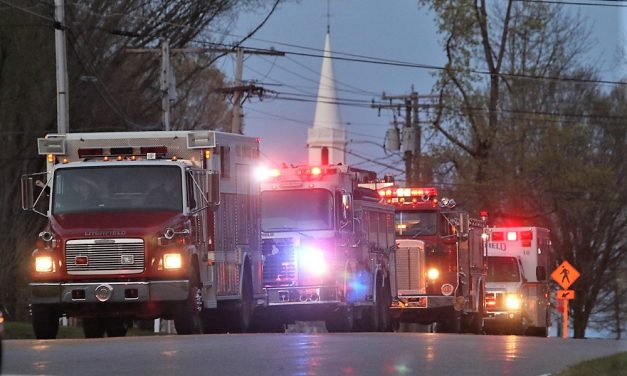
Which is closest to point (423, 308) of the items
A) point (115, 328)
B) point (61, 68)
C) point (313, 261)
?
point (313, 261)

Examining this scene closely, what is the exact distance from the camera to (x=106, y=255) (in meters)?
20.4

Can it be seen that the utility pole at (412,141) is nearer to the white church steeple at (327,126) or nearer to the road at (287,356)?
the road at (287,356)

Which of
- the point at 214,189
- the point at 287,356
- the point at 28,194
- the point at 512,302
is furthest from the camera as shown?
the point at 512,302

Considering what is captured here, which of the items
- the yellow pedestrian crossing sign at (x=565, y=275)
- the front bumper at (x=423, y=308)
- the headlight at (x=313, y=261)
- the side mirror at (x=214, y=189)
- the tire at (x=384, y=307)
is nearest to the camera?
the side mirror at (x=214, y=189)

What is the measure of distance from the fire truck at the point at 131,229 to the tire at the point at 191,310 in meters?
0.02

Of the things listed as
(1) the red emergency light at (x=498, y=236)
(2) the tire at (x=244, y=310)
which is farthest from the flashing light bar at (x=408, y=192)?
(2) the tire at (x=244, y=310)

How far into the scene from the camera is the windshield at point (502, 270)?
35844mm

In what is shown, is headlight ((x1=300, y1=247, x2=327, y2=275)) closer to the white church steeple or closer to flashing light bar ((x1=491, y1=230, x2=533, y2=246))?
flashing light bar ((x1=491, y1=230, x2=533, y2=246))

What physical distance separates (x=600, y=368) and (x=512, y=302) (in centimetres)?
2083

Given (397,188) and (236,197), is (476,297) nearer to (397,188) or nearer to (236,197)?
(397,188)

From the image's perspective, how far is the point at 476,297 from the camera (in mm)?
33094

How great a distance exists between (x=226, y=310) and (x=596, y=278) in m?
38.9

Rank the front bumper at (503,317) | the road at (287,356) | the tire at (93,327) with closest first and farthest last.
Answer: the road at (287,356)
the tire at (93,327)
the front bumper at (503,317)

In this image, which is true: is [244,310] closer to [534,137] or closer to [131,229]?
[131,229]
